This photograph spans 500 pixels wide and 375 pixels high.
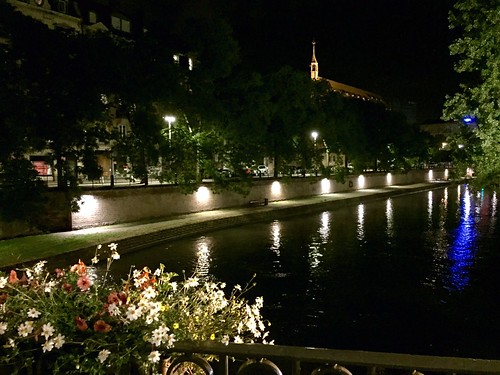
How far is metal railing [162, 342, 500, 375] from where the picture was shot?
3.19m

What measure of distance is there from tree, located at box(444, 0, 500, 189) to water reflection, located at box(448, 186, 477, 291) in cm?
518

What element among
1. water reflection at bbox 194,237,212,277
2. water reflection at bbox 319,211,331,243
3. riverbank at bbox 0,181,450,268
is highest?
riverbank at bbox 0,181,450,268

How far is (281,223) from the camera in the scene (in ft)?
92.5

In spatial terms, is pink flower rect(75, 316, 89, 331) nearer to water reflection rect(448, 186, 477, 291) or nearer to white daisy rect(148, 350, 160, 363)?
white daisy rect(148, 350, 160, 363)

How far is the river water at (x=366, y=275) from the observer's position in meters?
10.4

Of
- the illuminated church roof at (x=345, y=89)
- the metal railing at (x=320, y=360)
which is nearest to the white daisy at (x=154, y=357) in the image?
the metal railing at (x=320, y=360)

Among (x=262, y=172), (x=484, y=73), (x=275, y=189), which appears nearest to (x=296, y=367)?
(x=484, y=73)

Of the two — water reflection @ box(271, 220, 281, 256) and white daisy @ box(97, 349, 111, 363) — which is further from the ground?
white daisy @ box(97, 349, 111, 363)

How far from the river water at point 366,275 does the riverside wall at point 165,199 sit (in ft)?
15.8

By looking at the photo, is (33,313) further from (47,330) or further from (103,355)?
(103,355)

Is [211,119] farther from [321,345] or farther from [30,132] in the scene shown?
[321,345]

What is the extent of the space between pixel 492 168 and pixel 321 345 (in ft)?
15.6

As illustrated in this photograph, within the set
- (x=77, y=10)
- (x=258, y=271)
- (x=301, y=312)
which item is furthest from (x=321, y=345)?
(x=77, y=10)

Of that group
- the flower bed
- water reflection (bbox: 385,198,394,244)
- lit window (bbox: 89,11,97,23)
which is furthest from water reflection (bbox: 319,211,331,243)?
lit window (bbox: 89,11,97,23)
